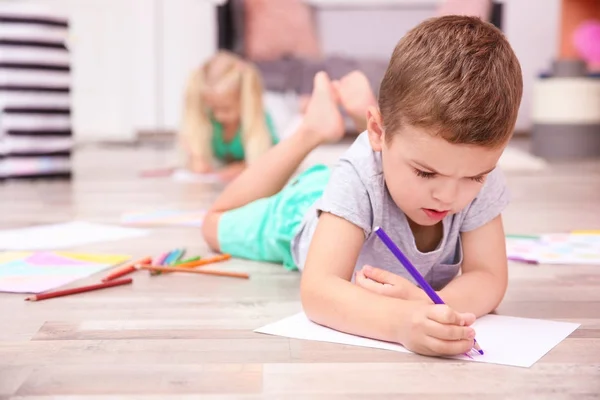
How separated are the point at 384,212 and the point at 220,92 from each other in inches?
70.8

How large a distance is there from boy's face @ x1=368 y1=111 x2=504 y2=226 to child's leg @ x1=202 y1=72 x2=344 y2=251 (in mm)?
436

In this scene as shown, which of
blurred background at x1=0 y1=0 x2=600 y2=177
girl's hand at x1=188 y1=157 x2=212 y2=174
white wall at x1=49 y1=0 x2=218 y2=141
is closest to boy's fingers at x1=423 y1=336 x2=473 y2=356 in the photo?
girl's hand at x1=188 y1=157 x2=212 y2=174

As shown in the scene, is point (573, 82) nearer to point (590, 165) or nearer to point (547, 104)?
point (547, 104)

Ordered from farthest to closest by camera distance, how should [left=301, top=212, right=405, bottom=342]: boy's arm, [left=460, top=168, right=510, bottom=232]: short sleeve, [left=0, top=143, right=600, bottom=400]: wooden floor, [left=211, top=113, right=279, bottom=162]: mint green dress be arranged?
[left=211, top=113, right=279, bottom=162]: mint green dress
[left=460, top=168, right=510, bottom=232]: short sleeve
[left=301, top=212, right=405, bottom=342]: boy's arm
[left=0, top=143, right=600, bottom=400]: wooden floor

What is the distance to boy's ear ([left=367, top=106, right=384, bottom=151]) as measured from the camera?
96 centimetres

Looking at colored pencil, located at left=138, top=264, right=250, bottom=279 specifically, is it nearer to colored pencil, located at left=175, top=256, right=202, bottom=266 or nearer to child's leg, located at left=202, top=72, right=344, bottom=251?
colored pencil, located at left=175, top=256, right=202, bottom=266

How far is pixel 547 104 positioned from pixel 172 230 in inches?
93.7

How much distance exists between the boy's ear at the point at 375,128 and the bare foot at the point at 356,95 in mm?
427

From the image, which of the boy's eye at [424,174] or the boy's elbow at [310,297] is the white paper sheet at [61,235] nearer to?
the boy's elbow at [310,297]

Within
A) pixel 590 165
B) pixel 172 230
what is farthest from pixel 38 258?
pixel 590 165

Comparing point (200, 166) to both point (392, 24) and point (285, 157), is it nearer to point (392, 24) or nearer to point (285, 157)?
point (285, 157)

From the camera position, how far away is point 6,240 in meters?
1.61

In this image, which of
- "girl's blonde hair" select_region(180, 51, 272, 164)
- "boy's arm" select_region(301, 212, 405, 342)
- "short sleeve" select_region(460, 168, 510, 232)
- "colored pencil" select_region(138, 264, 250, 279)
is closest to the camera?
"boy's arm" select_region(301, 212, 405, 342)

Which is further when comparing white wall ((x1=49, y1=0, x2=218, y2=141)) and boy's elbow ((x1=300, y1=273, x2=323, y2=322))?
white wall ((x1=49, y1=0, x2=218, y2=141))
